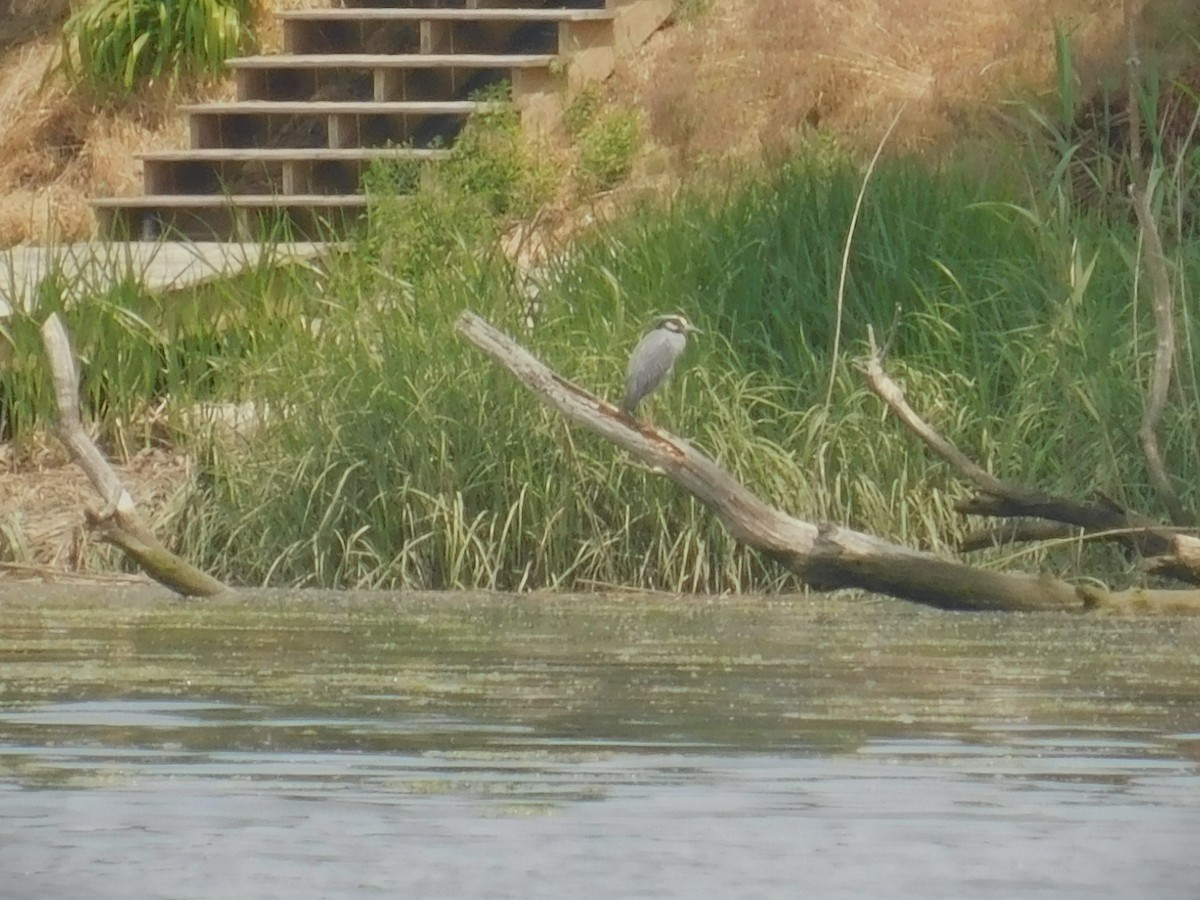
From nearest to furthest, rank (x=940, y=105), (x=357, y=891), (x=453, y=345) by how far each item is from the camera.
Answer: (x=357, y=891) → (x=453, y=345) → (x=940, y=105)

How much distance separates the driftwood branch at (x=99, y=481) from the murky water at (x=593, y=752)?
0.23 meters

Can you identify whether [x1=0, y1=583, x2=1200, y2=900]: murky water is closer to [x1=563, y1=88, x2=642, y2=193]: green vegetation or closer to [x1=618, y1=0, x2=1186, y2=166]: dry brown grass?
[x1=618, y1=0, x2=1186, y2=166]: dry brown grass

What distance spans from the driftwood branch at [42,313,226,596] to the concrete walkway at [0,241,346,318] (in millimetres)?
2357

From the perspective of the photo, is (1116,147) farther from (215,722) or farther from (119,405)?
(215,722)

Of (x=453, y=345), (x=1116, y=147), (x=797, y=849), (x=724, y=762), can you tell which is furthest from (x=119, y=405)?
(x=797, y=849)

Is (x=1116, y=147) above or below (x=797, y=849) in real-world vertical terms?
above

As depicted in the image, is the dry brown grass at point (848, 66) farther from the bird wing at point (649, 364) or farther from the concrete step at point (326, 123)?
the bird wing at point (649, 364)

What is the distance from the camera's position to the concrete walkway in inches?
441

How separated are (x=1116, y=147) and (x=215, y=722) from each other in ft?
22.3

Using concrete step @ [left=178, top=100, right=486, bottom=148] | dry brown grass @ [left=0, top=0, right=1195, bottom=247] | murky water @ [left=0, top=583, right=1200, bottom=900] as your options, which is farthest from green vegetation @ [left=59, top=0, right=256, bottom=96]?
murky water @ [left=0, top=583, right=1200, bottom=900]

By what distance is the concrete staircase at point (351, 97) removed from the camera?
47.7 ft

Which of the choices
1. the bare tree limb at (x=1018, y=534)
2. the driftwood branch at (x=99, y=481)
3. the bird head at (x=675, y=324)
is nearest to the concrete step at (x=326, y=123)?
the bird head at (x=675, y=324)

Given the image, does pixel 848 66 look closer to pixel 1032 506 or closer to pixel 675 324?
pixel 675 324

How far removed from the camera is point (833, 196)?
10.4 m
